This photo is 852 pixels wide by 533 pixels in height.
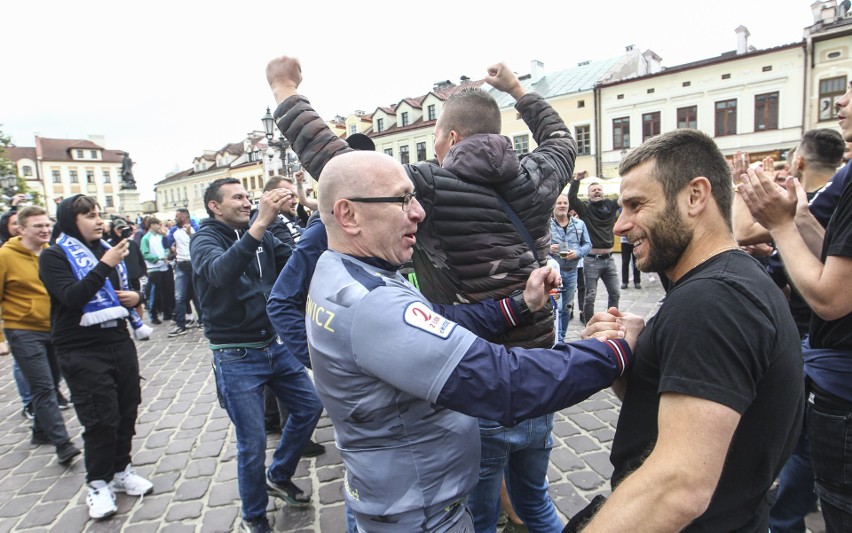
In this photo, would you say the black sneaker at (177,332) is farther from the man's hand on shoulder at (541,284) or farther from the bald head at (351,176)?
the man's hand on shoulder at (541,284)

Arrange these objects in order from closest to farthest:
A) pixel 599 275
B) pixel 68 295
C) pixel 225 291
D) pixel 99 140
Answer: pixel 225 291 < pixel 68 295 < pixel 599 275 < pixel 99 140

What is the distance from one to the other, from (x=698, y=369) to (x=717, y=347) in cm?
7

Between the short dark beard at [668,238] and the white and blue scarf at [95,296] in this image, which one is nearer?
the short dark beard at [668,238]

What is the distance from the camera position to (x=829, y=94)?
74.7 feet

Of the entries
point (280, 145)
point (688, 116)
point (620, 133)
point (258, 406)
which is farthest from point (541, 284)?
point (620, 133)

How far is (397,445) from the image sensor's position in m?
1.49

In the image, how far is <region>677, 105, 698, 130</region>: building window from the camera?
87.1 feet

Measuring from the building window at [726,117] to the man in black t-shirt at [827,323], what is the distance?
95.5ft

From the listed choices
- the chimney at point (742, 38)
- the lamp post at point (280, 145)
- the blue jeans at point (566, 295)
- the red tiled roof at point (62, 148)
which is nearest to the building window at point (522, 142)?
the chimney at point (742, 38)

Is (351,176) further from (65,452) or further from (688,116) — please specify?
(688,116)

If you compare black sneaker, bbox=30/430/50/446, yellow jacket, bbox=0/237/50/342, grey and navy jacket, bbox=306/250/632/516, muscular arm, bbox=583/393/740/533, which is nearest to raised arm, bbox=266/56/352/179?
grey and navy jacket, bbox=306/250/632/516

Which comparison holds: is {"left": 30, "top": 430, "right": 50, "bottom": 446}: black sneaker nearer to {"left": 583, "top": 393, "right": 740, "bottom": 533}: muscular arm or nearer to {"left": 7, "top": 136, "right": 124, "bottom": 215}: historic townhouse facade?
{"left": 583, "top": 393, "right": 740, "bottom": 533}: muscular arm

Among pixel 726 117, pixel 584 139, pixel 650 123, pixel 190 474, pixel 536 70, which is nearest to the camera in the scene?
pixel 190 474

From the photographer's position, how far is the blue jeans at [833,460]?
1.83 meters
